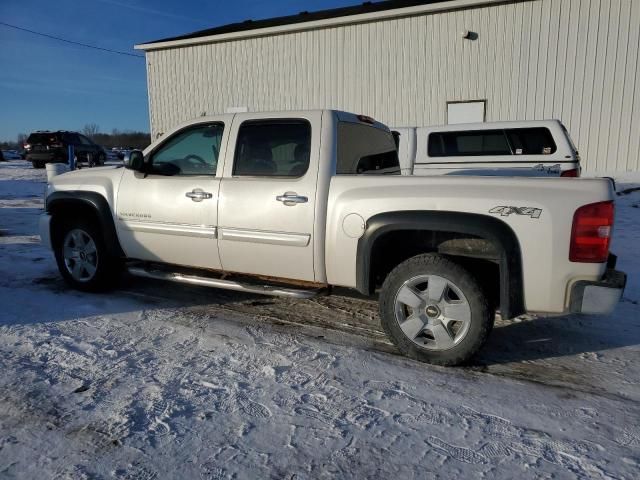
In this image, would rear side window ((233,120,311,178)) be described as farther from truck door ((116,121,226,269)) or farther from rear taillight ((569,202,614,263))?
rear taillight ((569,202,614,263))

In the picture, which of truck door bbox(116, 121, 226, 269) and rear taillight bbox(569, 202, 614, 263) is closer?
rear taillight bbox(569, 202, 614, 263)

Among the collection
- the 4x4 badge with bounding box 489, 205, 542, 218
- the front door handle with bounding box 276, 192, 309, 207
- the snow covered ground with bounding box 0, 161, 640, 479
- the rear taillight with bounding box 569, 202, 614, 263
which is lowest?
the snow covered ground with bounding box 0, 161, 640, 479

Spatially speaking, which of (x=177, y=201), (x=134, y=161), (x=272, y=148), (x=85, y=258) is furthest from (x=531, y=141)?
(x=85, y=258)

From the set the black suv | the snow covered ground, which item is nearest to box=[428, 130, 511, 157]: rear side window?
the snow covered ground

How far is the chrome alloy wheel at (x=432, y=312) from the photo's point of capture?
318 cm

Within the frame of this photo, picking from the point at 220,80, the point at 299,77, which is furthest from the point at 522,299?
the point at 220,80

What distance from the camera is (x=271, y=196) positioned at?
3732mm

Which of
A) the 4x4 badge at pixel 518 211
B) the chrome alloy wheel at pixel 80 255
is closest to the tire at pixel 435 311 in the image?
the 4x4 badge at pixel 518 211

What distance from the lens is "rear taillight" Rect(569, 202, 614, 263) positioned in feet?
9.14

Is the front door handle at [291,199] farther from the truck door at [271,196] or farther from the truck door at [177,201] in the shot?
the truck door at [177,201]

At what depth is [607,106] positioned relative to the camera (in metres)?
12.7

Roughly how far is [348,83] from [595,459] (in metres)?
14.9

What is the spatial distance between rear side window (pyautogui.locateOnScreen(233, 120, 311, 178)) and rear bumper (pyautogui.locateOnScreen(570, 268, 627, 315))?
2.12 meters

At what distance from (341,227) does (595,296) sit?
1.71 m
